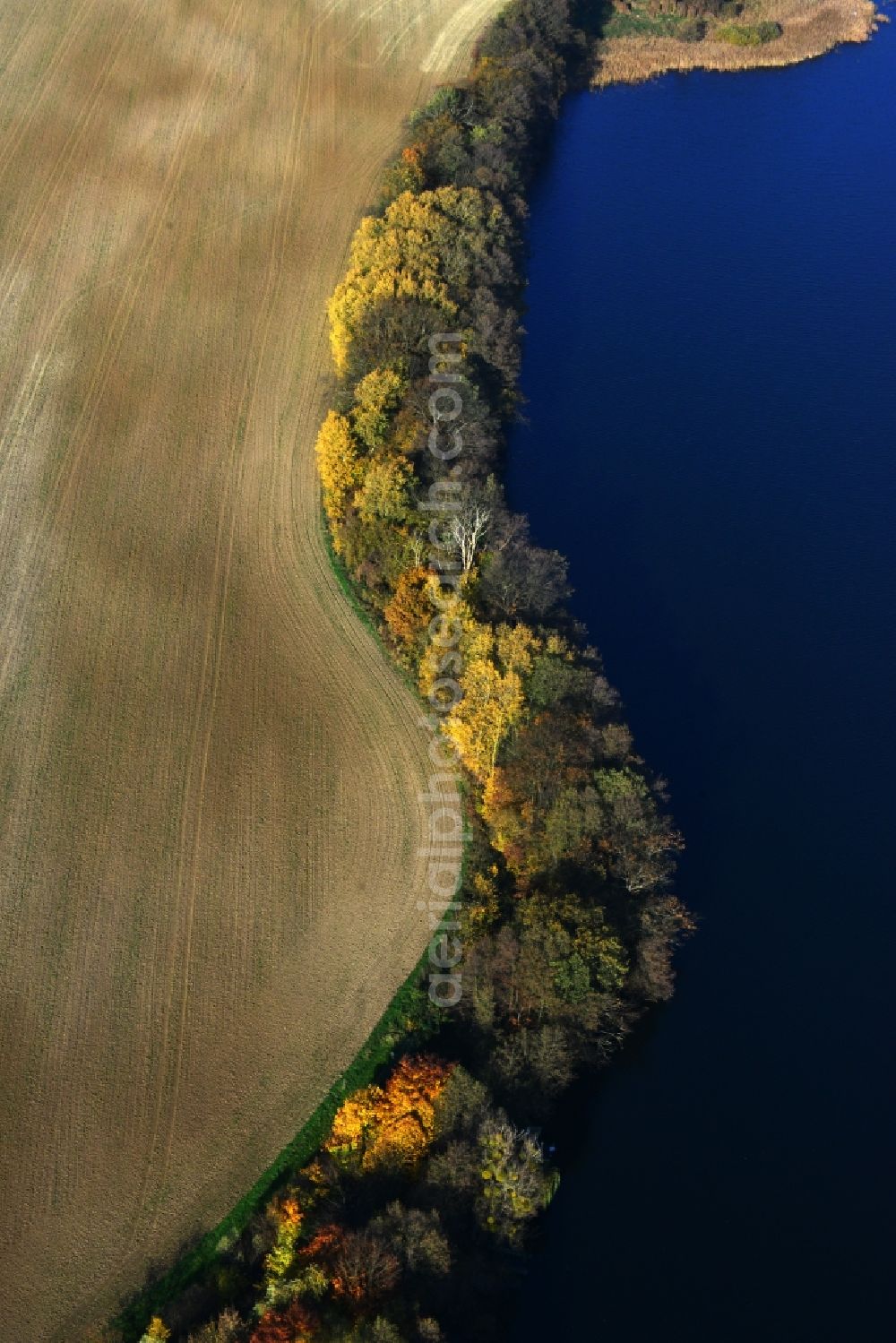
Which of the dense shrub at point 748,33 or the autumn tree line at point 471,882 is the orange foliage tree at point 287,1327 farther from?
the dense shrub at point 748,33

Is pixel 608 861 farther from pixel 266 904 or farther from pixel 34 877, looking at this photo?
Result: pixel 34 877

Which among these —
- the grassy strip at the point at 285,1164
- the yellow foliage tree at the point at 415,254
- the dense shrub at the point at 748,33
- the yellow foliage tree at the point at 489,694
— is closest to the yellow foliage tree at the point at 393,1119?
the grassy strip at the point at 285,1164

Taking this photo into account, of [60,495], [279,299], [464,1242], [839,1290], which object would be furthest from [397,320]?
[839,1290]

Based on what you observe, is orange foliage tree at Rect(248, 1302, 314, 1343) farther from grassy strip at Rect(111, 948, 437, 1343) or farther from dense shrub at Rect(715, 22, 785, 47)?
dense shrub at Rect(715, 22, 785, 47)

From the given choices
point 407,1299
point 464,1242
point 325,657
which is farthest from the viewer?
point 325,657

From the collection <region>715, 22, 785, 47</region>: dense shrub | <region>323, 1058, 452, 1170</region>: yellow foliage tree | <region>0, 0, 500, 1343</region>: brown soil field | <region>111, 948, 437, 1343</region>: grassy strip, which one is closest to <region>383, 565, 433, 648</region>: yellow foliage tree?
<region>0, 0, 500, 1343</region>: brown soil field

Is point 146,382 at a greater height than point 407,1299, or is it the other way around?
point 146,382
